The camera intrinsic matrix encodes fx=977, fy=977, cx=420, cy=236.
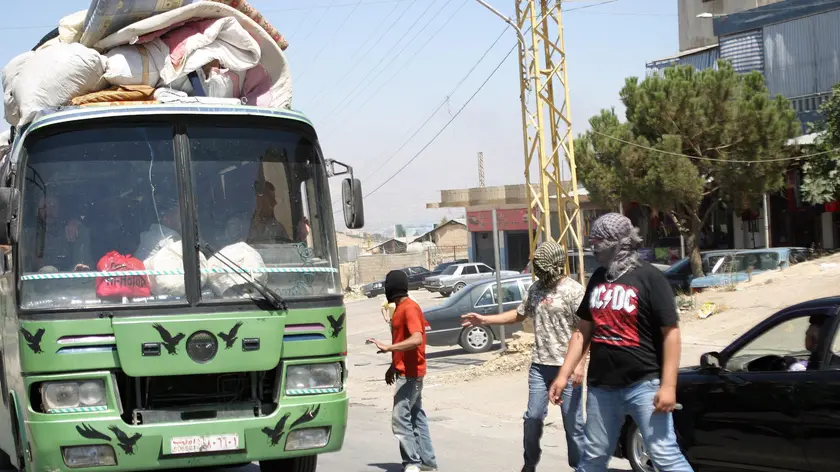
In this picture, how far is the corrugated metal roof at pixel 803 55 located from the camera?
116 ft

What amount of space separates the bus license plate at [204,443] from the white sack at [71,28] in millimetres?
3680

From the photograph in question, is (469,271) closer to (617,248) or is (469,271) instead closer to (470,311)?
(470,311)

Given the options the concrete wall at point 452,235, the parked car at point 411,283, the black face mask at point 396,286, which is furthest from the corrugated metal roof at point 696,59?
the concrete wall at point 452,235

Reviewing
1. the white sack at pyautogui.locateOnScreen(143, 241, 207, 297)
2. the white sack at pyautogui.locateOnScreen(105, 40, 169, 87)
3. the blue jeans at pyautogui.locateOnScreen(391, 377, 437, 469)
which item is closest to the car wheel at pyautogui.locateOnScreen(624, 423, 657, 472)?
the blue jeans at pyautogui.locateOnScreen(391, 377, 437, 469)

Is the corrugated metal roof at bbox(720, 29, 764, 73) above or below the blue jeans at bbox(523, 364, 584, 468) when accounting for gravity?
above

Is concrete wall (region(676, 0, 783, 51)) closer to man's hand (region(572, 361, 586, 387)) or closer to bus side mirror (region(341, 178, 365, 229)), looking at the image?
bus side mirror (region(341, 178, 365, 229))

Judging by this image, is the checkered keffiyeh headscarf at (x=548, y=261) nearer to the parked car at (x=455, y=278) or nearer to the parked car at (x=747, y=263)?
the parked car at (x=747, y=263)

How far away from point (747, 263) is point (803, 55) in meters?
12.4

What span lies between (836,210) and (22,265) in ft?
111

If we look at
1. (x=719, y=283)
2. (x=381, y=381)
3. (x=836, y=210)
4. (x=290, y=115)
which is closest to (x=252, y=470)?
(x=290, y=115)

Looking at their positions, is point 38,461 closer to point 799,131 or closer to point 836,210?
point 799,131

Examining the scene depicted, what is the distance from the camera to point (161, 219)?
6.71 meters

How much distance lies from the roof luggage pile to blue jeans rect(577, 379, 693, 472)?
12.4ft

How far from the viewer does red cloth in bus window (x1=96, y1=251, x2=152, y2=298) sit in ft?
21.1
